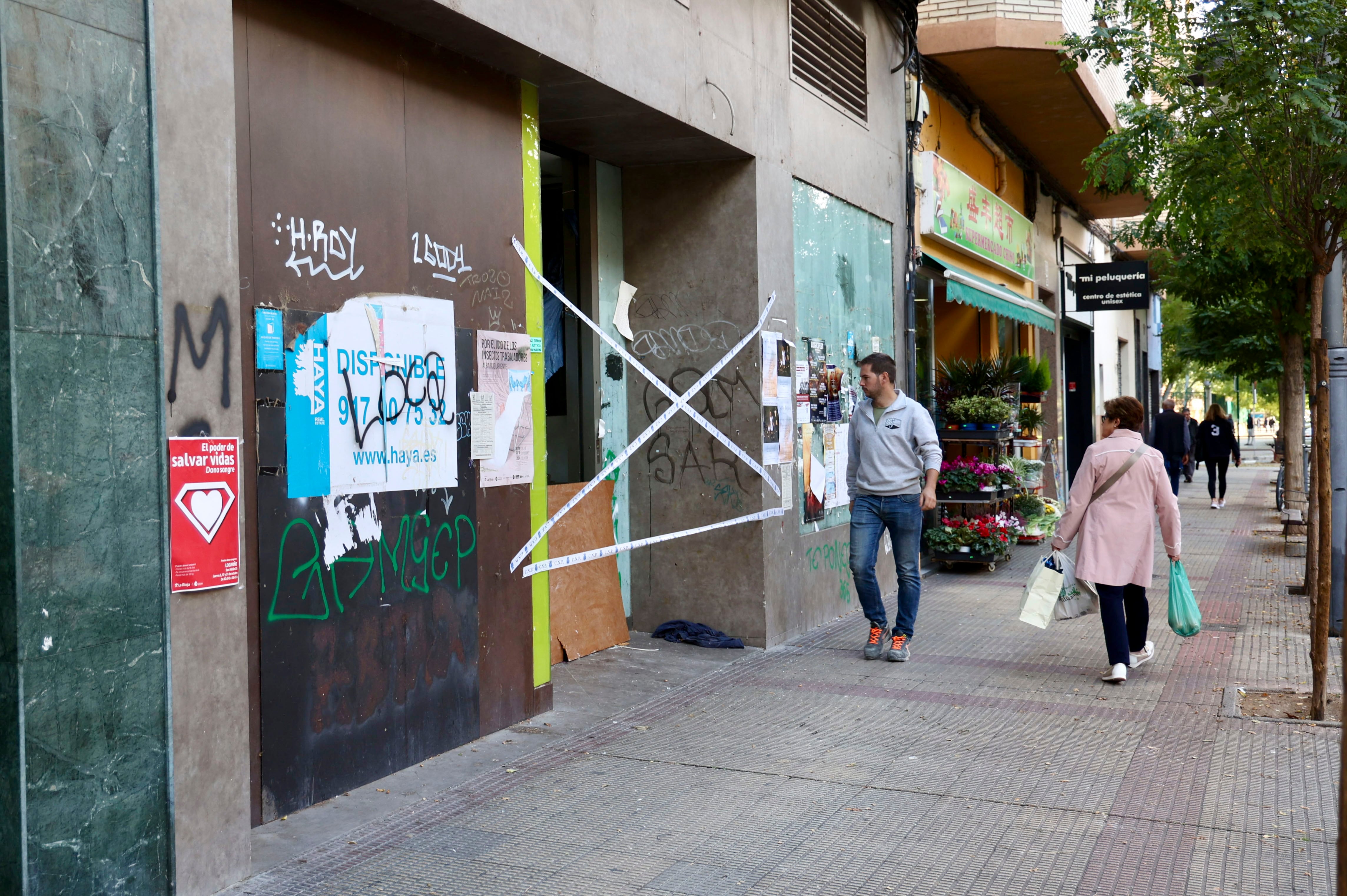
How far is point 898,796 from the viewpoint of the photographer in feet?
15.8

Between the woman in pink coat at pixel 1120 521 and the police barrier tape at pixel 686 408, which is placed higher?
the police barrier tape at pixel 686 408

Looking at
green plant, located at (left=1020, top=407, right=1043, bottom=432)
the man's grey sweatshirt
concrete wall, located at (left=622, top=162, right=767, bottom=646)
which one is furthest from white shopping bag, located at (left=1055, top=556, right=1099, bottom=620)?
green plant, located at (left=1020, top=407, right=1043, bottom=432)

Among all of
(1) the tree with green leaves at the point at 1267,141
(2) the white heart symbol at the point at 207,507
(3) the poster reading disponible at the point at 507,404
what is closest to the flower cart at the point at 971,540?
(1) the tree with green leaves at the point at 1267,141

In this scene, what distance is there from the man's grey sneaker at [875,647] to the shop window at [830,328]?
3.93ft

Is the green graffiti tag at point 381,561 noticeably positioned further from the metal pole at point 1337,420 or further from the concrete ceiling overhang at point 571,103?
the metal pole at point 1337,420

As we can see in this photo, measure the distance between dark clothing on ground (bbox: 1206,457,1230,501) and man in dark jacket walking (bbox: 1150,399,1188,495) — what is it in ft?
4.66

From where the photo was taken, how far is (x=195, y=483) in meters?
3.78

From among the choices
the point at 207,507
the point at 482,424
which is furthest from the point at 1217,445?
the point at 207,507

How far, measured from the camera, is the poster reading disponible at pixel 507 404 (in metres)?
5.70

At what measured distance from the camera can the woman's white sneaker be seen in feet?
23.7

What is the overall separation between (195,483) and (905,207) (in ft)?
27.2

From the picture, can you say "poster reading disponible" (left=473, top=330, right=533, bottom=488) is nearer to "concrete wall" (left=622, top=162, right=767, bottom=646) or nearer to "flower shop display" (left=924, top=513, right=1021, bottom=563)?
"concrete wall" (left=622, top=162, right=767, bottom=646)

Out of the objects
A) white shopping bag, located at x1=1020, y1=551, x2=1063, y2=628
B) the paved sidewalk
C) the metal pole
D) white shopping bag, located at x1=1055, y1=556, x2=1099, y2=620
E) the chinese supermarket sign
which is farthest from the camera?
the chinese supermarket sign

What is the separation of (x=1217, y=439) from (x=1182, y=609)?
45.6 feet
